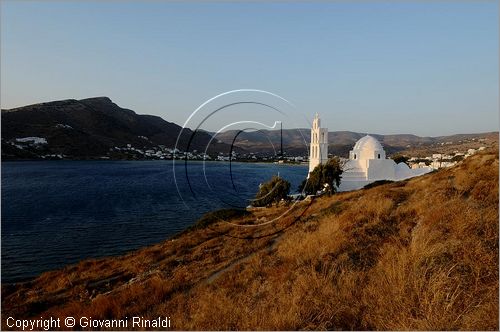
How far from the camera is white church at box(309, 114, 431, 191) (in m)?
53.5

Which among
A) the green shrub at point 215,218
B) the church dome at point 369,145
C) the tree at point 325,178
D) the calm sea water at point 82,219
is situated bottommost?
the calm sea water at point 82,219

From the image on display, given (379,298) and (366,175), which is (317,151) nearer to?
(366,175)

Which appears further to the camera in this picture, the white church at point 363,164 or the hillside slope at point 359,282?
the white church at point 363,164

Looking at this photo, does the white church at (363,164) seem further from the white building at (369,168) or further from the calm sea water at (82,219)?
the calm sea water at (82,219)

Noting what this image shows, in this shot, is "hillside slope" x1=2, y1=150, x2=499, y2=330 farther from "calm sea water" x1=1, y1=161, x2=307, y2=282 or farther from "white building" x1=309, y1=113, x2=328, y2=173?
"white building" x1=309, y1=113, x2=328, y2=173

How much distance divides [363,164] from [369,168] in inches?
84.0

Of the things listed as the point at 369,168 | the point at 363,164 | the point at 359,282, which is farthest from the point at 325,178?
the point at 359,282

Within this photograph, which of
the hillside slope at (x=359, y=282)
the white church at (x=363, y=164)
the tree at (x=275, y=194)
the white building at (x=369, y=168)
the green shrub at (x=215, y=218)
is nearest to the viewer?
the hillside slope at (x=359, y=282)

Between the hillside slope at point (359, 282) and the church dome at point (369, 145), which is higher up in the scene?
the church dome at point (369, 145)

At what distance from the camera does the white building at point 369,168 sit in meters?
52.3

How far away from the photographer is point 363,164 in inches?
2224

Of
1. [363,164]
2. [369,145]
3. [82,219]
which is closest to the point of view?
[82,219]

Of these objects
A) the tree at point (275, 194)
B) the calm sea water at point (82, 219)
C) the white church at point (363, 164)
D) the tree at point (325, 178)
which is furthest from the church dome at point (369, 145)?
the calm sea water at point (82, 219)

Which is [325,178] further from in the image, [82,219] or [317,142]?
[82,219]
